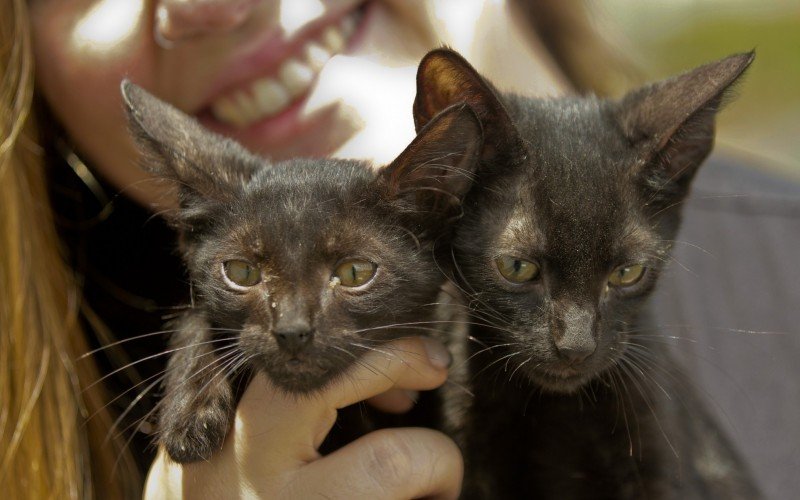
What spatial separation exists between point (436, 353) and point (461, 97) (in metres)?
0.52

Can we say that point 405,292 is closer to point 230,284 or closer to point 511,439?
point 230,284

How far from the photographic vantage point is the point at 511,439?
1759 millimetres

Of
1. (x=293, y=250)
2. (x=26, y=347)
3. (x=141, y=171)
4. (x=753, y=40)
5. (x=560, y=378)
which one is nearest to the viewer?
(x=293, y=250)

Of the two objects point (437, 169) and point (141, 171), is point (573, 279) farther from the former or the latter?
point (141, 171)

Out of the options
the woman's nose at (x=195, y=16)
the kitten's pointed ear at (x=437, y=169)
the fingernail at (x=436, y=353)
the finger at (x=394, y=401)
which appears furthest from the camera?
the woman's nose at (x=195, y=16)

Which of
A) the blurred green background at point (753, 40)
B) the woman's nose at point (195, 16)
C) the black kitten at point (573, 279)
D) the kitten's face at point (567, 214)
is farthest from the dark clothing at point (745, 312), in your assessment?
the blurred green background at point (753, 40)

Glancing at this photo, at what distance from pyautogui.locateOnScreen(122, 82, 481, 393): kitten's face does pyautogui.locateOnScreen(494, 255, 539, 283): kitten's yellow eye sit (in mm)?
136

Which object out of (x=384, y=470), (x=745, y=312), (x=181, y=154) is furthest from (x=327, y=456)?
(x=745, y=312)

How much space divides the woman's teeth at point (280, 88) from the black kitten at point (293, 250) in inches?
20.4

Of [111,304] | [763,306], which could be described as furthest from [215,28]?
[763,306]

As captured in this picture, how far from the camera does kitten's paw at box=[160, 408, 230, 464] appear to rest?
1548mm

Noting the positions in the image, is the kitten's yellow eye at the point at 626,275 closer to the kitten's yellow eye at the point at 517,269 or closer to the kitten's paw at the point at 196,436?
the kitten's yellow eye at the point at 517,269

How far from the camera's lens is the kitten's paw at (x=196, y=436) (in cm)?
155

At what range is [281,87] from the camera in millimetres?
2162
